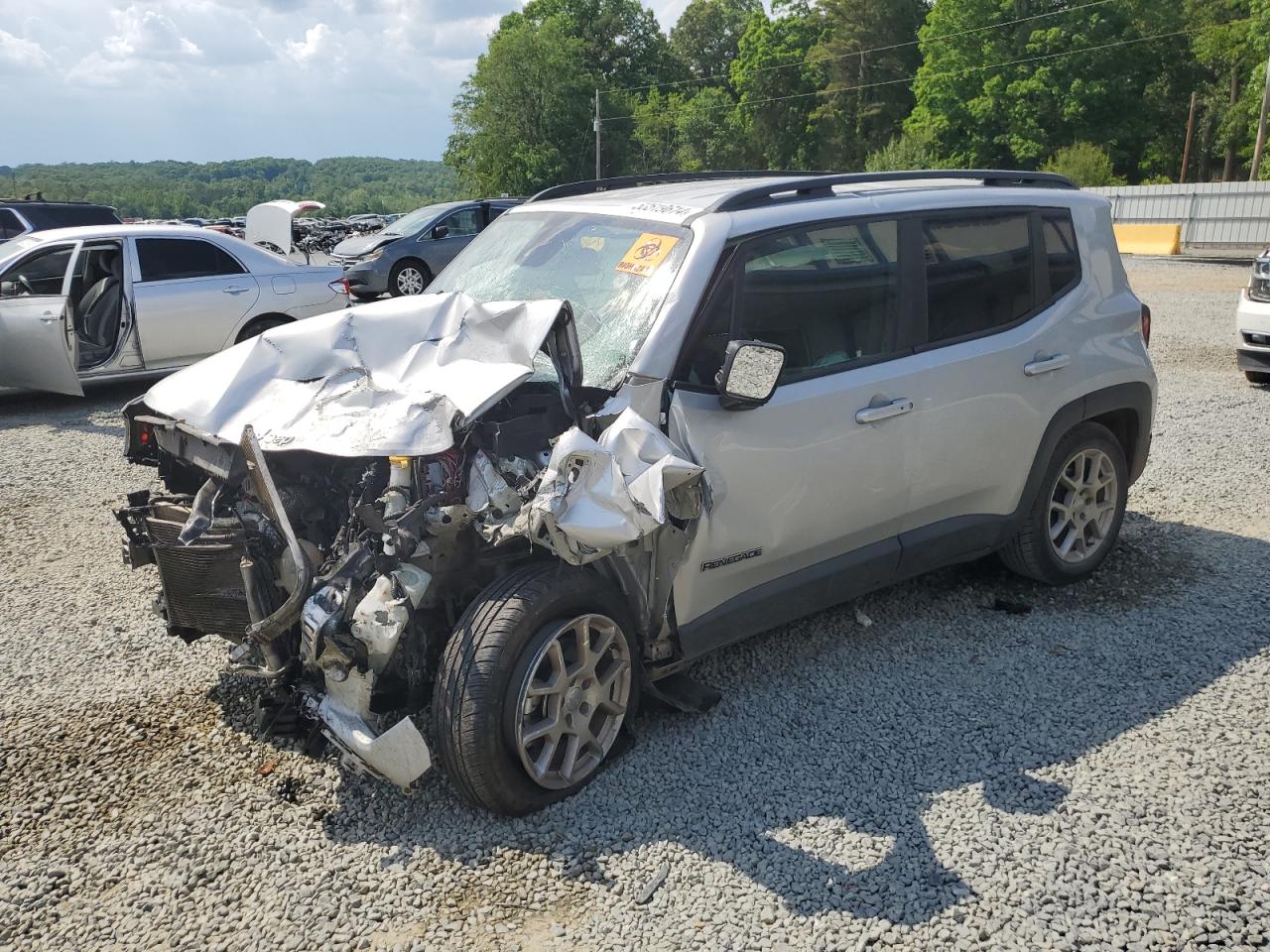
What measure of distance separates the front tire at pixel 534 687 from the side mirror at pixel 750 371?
2.55ft

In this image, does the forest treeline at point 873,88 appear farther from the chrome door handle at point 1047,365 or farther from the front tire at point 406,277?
the chrome door handle at point 1047,365

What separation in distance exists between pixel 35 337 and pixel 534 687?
7.85 metres

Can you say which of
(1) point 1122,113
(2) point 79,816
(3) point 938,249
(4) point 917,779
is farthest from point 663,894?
(1) point 1122,113

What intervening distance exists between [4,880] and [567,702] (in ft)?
5.73

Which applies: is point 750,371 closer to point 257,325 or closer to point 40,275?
point 257,325

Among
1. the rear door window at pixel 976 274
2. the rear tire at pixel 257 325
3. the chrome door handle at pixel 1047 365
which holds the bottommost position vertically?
the rear tire at pixel 257 325

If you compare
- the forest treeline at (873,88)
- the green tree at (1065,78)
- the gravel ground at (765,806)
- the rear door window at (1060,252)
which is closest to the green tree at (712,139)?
the forest treeline at (873,88)

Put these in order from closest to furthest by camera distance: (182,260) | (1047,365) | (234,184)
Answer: (1047,365), (182,260), (234,184)

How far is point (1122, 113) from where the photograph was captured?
50.8 metres

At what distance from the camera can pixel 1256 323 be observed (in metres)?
9.38

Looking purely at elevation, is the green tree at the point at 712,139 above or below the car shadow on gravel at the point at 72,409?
above

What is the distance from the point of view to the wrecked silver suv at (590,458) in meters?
3.07

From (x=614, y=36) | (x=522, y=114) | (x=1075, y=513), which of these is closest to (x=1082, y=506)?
(x=1075, y=513)

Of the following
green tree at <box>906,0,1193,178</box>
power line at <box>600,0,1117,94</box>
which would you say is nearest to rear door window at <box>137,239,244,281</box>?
green tree at <box>906,0,1193,178</box>
